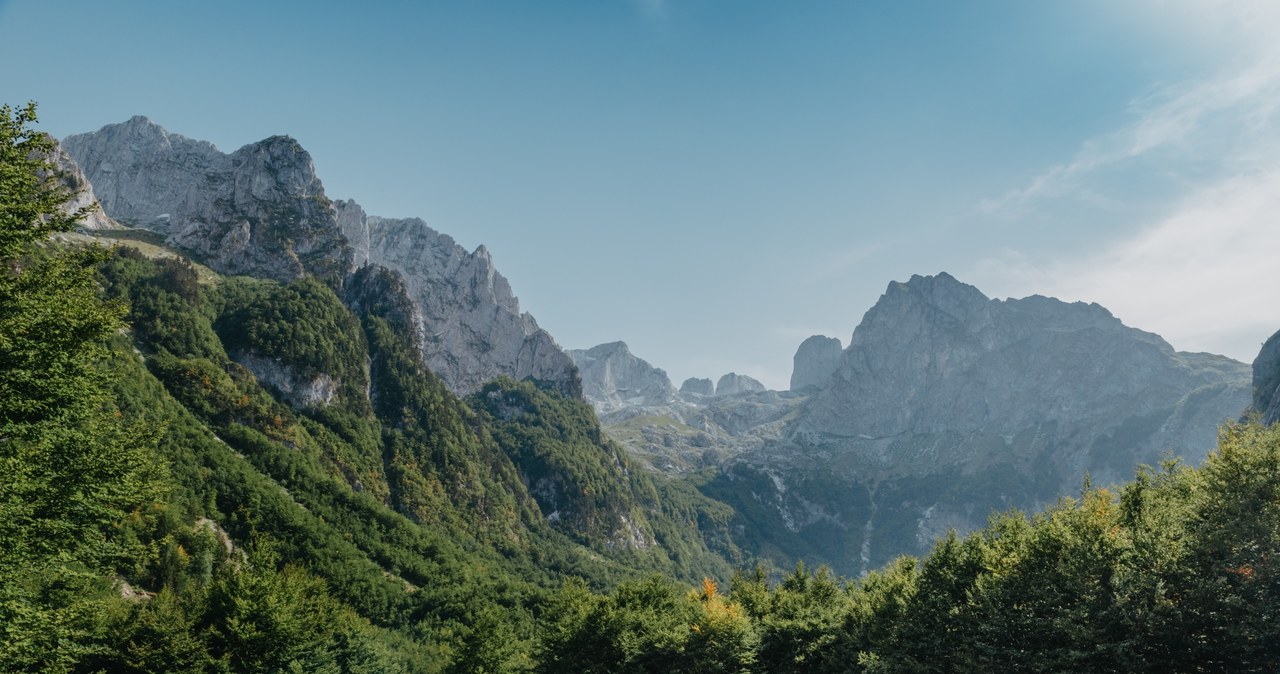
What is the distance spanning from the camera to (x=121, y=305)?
25234 millimetres

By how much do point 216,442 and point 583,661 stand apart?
140 m

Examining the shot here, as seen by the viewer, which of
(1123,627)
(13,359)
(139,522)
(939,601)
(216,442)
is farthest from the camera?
(216,442)

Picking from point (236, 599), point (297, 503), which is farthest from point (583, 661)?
point (297, 503)

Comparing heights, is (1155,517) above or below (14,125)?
below

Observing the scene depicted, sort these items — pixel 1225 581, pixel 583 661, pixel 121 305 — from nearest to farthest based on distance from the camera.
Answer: pixel 121 305 < pixel 1225 581 < pixel 583 661

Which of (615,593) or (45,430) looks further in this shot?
(615,593)

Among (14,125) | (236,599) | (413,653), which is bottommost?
(413,653)

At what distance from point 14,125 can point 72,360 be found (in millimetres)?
8609

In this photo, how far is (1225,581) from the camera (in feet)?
99.0

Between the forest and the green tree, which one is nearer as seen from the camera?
the green tree

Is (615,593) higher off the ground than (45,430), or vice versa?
(45,430)

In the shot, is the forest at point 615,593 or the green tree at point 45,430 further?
the forest at point 615,593

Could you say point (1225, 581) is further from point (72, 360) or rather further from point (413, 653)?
point (413, 653)

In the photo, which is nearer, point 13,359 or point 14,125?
point 13,359
